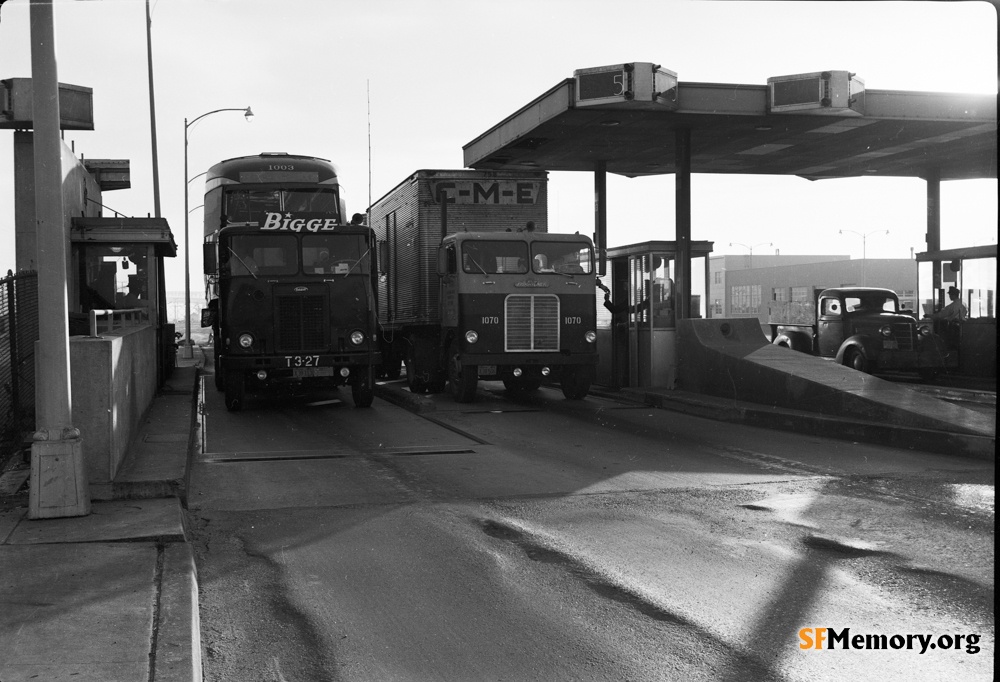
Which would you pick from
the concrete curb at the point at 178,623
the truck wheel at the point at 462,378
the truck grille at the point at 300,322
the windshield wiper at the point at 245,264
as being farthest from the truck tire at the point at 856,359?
the concrete curb at the point at 178,623

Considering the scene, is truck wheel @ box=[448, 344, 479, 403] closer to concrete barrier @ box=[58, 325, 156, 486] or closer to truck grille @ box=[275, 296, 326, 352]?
truck grille @ box=[275, 296, 326, 352]

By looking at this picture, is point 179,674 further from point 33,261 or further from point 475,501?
point 33,261

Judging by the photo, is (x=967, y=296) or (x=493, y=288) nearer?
(x=493, y=288)

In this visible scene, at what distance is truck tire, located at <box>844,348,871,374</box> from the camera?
21109 mm

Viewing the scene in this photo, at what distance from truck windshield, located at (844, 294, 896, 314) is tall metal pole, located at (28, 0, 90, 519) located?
19.3m

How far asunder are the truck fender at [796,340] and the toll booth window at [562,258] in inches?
352

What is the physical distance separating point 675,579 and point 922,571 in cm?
154

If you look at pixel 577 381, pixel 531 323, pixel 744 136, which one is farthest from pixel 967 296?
pixel 531 323

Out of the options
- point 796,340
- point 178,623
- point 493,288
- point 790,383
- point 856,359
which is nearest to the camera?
point 178,623

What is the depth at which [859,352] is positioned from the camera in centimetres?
2130

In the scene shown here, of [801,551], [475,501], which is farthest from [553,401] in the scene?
[801,551]

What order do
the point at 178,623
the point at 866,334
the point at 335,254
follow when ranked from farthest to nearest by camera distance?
the point at 866,334, the point at 335,254, the point at 178,623

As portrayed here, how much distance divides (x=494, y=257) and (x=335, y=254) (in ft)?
8.98

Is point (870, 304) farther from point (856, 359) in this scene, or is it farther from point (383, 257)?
point (383, 257)
